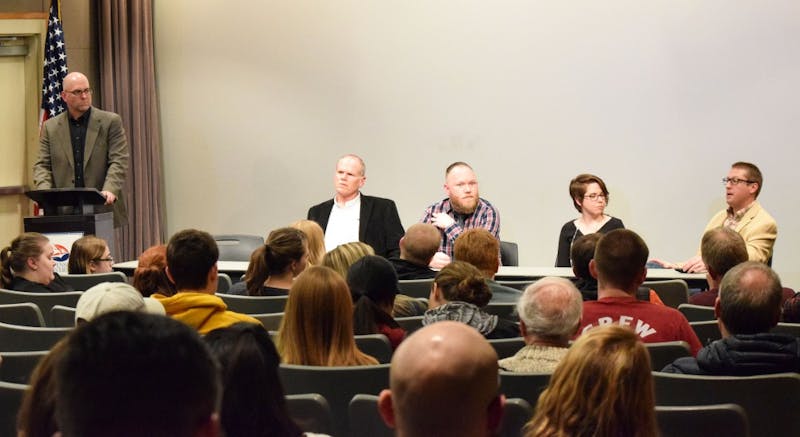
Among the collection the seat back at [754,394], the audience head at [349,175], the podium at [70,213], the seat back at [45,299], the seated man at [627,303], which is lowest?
the seat back at [754,394]

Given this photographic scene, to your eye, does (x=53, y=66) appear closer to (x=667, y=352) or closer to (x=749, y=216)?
(x=749, y=216)

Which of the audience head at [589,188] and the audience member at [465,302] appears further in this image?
the audience head at [589,188]

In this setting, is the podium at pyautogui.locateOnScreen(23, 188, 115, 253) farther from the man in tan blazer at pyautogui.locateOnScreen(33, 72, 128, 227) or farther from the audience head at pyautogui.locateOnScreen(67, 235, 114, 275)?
the audience head at pyautogui.locateOnScreen(67, 235, 114, 275)

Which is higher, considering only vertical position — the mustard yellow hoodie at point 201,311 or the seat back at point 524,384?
the mustard yellow hoodie at point 201,311

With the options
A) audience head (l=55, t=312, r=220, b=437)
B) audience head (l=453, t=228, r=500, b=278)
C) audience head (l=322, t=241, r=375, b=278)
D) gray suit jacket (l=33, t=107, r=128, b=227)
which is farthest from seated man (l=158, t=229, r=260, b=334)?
gray suit jacket (l=33, t=107, r=128, b=227)

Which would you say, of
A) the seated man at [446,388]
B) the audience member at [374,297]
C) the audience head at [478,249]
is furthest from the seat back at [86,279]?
the seated man at [446,388]

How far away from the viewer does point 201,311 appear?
13.0ft

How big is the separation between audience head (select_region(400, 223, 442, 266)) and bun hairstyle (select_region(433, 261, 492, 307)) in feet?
4.71

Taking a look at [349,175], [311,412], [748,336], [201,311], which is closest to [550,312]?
[748,336]

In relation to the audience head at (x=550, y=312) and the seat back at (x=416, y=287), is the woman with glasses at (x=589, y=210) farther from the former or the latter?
the audience head at (x=550, y=312)

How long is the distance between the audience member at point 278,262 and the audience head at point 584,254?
1228 mm

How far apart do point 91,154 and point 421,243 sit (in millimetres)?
3310

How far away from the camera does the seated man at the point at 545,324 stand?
344 centimetres

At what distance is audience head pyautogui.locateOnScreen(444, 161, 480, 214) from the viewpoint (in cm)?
744
